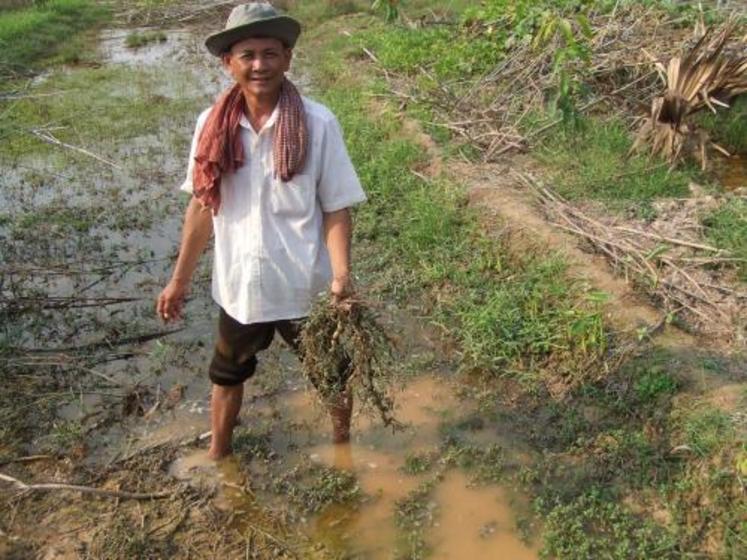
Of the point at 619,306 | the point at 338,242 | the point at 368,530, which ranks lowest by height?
the point at 368,530

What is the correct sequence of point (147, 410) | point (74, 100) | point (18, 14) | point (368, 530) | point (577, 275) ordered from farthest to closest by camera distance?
point (18, 14) → point (74, 100) → point (577, 275) → point (147, 410) → point (368, 530)

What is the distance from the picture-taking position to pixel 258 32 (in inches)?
90.6

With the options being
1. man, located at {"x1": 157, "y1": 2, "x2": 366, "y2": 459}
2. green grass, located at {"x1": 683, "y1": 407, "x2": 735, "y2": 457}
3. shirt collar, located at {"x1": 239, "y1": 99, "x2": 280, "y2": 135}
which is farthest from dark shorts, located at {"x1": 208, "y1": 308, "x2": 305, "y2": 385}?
green grass, located at {"x1": 683, "y1": 407, "x2": 735, "y2": 457}

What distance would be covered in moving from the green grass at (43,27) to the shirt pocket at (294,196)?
30.4 feet

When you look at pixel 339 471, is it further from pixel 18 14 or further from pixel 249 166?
pixel 18 14

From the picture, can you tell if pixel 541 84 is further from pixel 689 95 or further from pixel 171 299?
pixel 171 299

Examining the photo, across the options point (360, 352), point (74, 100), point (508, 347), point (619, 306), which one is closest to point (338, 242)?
point (360, 352)

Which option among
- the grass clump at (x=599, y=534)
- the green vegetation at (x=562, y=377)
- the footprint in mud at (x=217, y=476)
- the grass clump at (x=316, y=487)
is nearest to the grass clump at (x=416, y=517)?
the green vegetation at (x=562, y=377)

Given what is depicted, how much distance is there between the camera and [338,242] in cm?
260

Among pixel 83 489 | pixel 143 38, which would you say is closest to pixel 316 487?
pixel 83 489

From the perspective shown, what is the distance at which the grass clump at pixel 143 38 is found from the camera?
12.7 metres

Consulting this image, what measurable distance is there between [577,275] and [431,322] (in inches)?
32.7

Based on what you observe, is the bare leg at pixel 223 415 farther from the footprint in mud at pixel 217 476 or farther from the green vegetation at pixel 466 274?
the green vegetation at pixel 466 274

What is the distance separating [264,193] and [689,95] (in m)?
4.06
